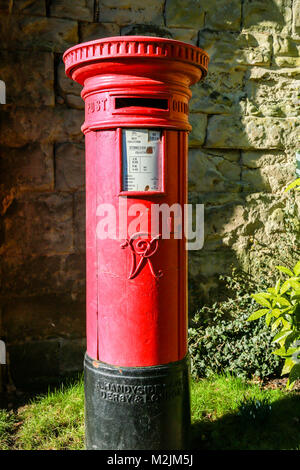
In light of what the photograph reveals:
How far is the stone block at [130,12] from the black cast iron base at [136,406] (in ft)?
8.32

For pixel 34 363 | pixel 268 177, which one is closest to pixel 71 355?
pixel 34 363

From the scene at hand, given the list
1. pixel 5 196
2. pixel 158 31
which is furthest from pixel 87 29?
pixel 5 196

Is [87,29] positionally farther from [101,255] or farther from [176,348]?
[176,348]

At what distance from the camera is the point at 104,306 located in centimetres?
230

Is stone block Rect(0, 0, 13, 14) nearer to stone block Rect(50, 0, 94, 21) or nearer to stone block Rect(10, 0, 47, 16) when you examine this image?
stone block Rect(10, 0, 47, 16)

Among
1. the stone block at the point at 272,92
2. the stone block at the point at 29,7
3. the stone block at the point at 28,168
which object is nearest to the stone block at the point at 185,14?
the stone block at the point at 272,92

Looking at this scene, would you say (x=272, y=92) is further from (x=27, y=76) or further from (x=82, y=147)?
(x=27, y=76)

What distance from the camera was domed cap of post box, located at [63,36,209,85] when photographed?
2057 mm

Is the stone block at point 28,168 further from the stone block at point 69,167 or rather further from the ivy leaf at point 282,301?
the ivy leaf at point 282,301

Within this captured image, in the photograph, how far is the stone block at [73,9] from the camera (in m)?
3.35

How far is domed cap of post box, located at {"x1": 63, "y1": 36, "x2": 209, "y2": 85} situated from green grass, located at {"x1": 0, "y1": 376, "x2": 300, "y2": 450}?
2101mm

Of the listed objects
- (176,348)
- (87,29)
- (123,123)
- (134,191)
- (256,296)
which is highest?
(87,29)

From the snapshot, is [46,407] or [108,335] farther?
[46,407]

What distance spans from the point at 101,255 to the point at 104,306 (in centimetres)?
26
